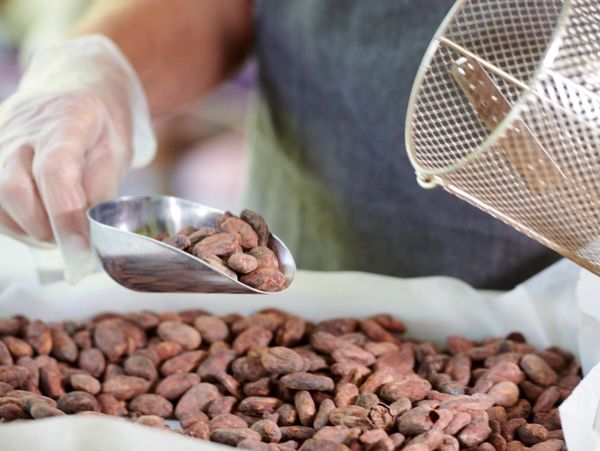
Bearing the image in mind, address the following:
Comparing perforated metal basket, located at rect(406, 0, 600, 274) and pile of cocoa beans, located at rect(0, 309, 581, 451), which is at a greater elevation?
perforated metal basket, located at rect(406, 0, 600, 274)

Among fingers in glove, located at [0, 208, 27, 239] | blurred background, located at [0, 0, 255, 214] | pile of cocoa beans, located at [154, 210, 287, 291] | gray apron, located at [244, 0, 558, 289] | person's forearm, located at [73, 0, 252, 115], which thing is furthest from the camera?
blurred background, located at [0, 0, 255, 214]

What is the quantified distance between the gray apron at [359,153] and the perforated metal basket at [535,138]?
0.74ft

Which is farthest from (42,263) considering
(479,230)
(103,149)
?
(479,230)

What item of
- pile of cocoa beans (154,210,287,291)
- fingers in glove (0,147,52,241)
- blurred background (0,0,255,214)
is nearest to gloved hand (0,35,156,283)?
fingers in glove (0,147,52,241)

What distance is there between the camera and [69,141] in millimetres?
739

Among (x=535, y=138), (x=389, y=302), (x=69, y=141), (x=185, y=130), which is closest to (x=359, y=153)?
(x=389, y=302)

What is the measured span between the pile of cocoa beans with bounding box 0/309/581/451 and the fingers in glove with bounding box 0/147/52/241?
0.08 m

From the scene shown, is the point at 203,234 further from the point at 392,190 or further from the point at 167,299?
the point at 392,190

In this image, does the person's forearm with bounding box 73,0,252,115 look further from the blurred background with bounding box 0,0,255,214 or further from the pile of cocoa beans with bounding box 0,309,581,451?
the blurred background with bounding box 0,0,255,214

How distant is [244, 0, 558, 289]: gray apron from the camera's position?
2.98 feet

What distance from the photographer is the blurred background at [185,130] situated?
2.09 meters

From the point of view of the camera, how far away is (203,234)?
2.12 ft

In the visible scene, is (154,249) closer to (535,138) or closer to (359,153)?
(535,138)

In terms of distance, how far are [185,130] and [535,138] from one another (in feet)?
6.82
